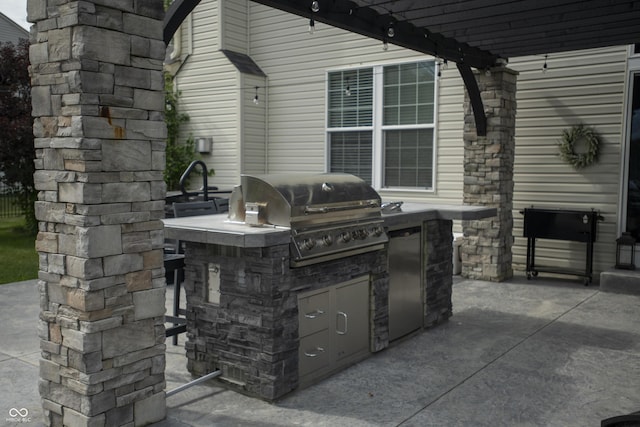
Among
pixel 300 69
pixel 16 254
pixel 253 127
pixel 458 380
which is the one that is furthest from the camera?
pixel 253 127

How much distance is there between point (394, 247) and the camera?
4.82 metres

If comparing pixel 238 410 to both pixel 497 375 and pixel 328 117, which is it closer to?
pixel 497 375

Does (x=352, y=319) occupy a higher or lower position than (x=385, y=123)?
lower

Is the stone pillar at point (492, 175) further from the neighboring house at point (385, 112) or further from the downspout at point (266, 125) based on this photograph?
the downspout at point (266, 125)

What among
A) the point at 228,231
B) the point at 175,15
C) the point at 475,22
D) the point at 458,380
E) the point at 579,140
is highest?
the point at 475,22

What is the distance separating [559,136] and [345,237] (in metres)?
4.63

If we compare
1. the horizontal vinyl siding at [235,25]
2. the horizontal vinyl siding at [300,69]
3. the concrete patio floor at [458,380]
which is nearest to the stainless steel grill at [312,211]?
the concrete patio floor at [458,380]

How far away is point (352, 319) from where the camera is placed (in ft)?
14.3

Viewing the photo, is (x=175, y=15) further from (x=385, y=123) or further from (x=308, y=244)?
(x=385, y=123)

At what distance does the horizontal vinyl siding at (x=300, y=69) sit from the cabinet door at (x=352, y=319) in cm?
437

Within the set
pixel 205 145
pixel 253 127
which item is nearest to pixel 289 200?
pixel 253 127

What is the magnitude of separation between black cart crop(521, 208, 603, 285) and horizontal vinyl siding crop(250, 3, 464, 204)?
1.59 meters

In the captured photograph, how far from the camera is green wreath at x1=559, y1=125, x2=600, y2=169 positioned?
7.21m

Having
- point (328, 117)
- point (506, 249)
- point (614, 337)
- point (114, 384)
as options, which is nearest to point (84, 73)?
point (114, 384)
